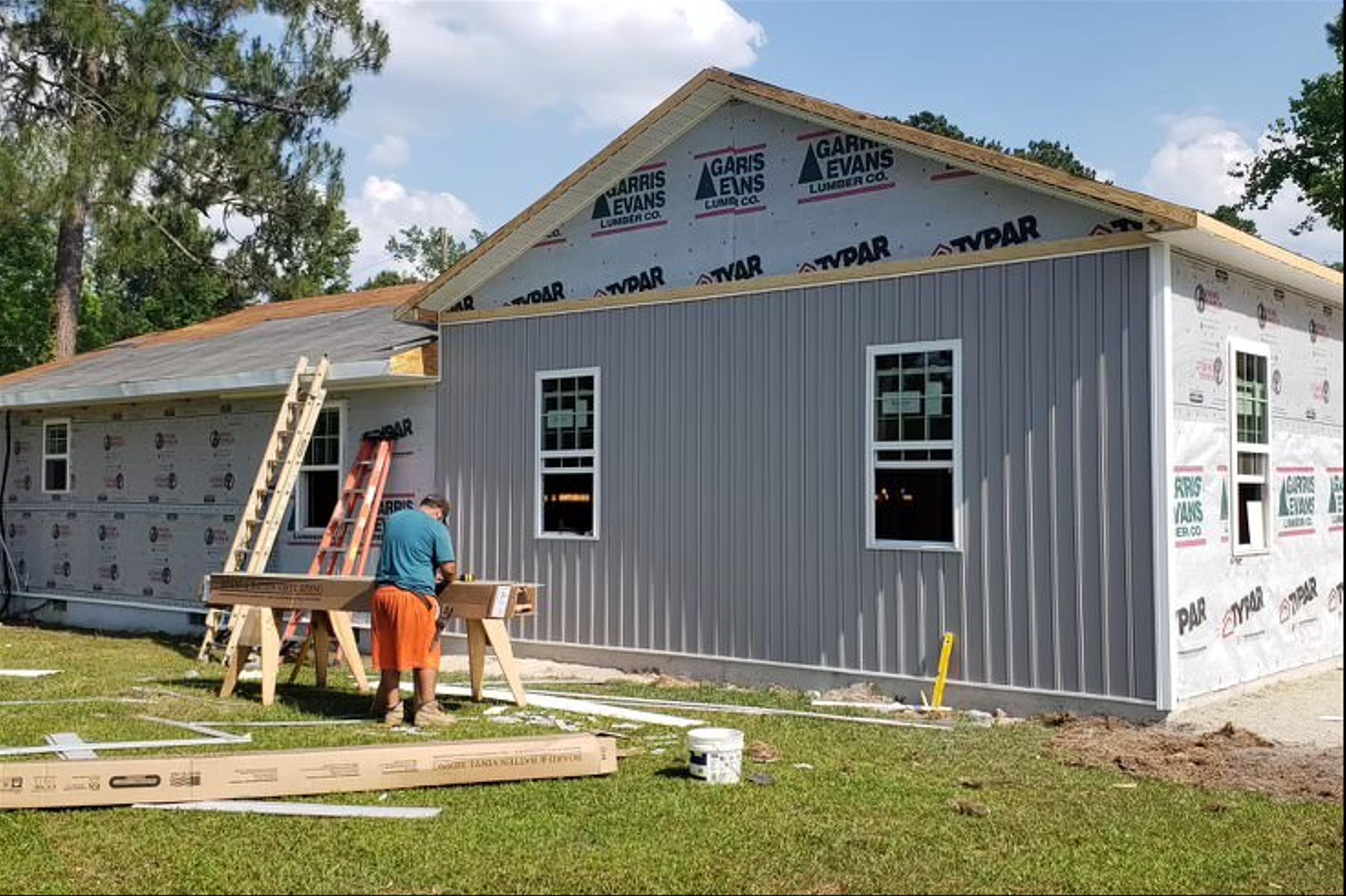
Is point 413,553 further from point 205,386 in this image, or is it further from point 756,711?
point 205,386

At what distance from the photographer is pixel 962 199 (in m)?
10.2

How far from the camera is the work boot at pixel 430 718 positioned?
9.12 meters

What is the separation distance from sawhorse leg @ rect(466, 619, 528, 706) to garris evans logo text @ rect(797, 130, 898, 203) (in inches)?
169

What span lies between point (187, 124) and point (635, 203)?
1966 centimetres

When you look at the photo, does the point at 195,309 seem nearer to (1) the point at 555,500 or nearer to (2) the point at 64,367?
(2) the point at 64,367

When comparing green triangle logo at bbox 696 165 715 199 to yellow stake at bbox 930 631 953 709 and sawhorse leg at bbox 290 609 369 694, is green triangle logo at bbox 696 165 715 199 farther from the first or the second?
sawhorse leg at bbox 290 609 369 694

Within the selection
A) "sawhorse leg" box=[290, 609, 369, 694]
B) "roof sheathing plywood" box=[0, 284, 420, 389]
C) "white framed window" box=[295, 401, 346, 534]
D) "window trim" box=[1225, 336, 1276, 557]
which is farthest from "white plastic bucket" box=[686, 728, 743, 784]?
"roof sheathing plywood" box=[0, 284, 420, 389]

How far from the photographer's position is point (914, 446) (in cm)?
1038

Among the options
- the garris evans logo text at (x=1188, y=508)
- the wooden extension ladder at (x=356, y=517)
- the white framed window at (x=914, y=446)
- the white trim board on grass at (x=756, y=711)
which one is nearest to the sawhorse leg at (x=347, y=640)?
the white trim board on grass at (x=756, y=711)

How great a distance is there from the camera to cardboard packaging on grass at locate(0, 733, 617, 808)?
671 centimetres

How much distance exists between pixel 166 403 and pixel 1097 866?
45.3 ft

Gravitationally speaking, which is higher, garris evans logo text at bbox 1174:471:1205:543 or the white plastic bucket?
garris evans logo text at bbox 1174:471:1205:543

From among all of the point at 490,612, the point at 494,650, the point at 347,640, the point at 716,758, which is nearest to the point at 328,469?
the point at 347,640

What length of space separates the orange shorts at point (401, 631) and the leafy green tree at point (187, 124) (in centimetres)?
1832
